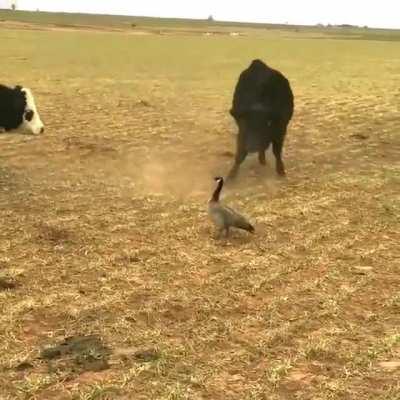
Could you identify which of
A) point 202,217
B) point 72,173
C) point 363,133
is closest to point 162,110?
point 363,133

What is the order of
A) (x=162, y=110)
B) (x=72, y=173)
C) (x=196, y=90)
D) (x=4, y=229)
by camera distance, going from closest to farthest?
(x=4, y=229) → (x=72, y=173) → (x=162, y=110) → (x=196, y=90)

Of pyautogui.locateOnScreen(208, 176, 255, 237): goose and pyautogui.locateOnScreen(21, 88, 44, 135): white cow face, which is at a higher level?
pyautogui.locateOnScreen(21, 88, 44, 135): white cow face

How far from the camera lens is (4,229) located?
7191 mm

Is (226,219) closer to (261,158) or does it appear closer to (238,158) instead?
(238,158)

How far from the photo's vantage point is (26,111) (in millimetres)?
10164

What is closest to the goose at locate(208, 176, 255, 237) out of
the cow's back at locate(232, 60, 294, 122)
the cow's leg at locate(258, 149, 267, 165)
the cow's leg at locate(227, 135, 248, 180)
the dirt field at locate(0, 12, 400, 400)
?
the dirt field at locate(0, 12, 400, 400)

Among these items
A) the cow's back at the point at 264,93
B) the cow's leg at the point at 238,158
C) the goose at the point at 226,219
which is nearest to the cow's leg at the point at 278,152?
the cow's back at the point at 264,93

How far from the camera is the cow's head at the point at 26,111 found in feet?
33.1

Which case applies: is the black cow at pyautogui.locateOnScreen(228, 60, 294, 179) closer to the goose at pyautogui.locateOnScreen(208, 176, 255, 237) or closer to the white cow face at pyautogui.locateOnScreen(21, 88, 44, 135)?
the goose at pyautogui.locateOnScreen(208, 176, 255, 237)

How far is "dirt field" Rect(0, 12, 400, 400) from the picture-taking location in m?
4.40

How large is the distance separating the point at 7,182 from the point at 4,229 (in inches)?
83.7

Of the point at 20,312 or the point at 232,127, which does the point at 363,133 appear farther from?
the point at 20,312

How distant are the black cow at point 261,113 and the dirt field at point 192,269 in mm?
448

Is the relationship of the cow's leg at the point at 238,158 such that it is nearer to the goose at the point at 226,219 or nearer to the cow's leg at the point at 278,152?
the cow's leg at the point at 278,152
